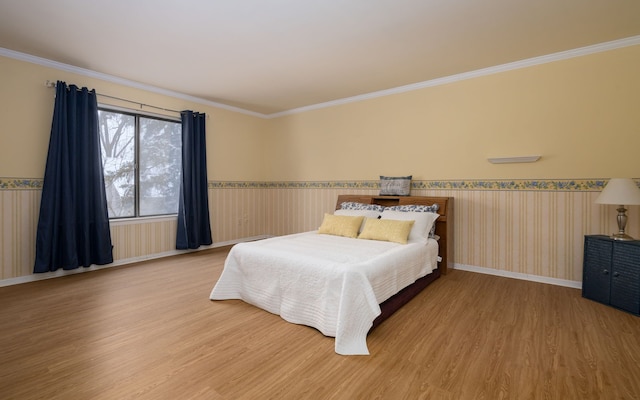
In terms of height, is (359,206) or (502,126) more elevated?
(502,126)

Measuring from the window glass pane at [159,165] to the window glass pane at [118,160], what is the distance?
0.14 metres

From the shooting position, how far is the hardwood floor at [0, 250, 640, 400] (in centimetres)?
164

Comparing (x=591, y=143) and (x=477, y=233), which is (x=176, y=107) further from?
(x=591, y=143)

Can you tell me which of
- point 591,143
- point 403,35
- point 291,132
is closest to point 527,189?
point 591,143

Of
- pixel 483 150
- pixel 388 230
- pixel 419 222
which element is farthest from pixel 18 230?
pixel 483 150

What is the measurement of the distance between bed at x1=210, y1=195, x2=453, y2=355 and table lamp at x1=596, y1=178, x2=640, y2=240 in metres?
1.60

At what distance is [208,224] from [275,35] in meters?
3.31

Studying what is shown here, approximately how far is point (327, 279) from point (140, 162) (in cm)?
366

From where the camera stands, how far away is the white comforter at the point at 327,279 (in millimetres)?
2143

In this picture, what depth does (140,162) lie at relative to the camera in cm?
446

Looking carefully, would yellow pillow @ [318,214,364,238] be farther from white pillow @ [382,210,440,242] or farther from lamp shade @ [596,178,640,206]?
lamp shade @ [596,178,640,206]

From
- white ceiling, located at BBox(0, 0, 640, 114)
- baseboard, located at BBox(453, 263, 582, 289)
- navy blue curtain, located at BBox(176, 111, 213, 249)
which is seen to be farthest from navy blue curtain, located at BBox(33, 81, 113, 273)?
baseboard, located at BBox(453, 263, 582, 289)

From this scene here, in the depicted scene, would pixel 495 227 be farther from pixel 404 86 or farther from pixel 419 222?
pixel 404 86

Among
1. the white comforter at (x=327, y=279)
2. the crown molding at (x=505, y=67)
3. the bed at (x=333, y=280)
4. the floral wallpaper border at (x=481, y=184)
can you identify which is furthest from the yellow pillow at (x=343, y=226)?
the crown molding at (x=505, y=67)
